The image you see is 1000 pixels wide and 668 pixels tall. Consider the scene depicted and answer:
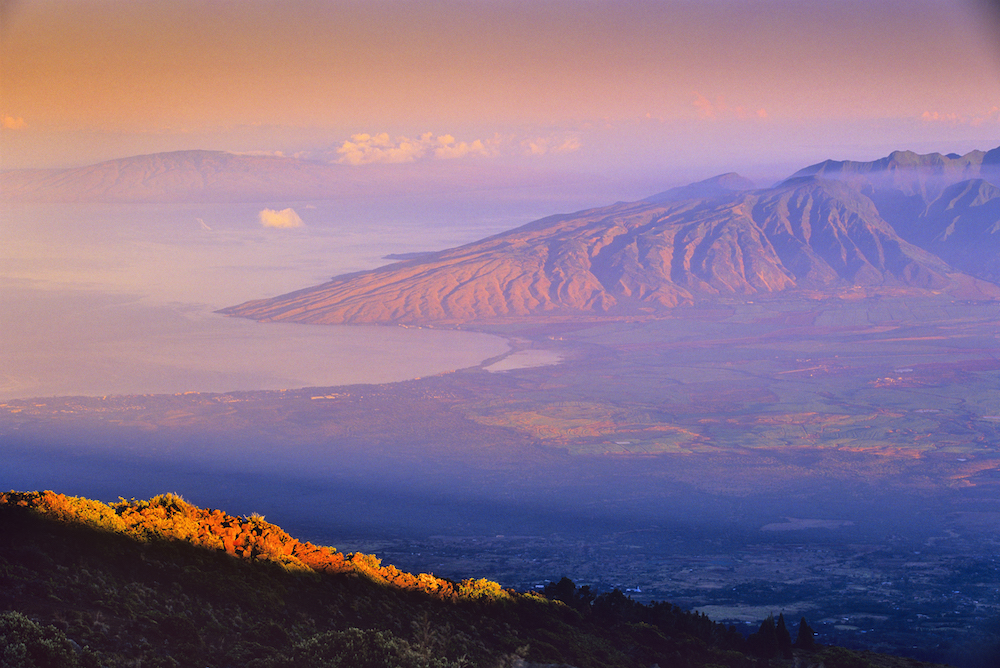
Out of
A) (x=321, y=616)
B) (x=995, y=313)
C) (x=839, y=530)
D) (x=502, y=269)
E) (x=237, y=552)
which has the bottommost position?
(x=839, y=530)

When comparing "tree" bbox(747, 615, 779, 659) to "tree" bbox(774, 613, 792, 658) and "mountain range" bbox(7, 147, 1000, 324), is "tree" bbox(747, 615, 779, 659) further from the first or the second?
"mountain range" bbox(7, 147, 1000, 324)

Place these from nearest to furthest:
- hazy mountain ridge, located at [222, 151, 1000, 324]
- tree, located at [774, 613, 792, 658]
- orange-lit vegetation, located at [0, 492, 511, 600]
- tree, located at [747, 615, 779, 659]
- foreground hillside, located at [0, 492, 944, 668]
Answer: foreground hillside, located at [0, 492, 944, 668] → orange-lit vegetation, located at [0, 492, 511, 600] → tree, located at [747, 615, 779, 659] → tree, located at [774, 613, 792, 658] → hazy mountain ridge, located at [222, 151, 1000, 324]

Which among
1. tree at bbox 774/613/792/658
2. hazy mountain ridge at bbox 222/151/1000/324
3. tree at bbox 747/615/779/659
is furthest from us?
hazy mountain ridge at bbox 222/151/1000/324

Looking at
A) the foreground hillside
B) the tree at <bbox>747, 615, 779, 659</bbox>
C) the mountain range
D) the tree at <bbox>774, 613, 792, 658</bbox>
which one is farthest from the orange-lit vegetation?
the mountain range

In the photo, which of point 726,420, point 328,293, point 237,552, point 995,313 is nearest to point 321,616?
point 237,552

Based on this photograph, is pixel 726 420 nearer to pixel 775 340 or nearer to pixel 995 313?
pixel 775 340

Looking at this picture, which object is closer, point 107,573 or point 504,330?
point 107,573

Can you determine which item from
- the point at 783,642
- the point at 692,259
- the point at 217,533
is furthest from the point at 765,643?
the point at 692,259
